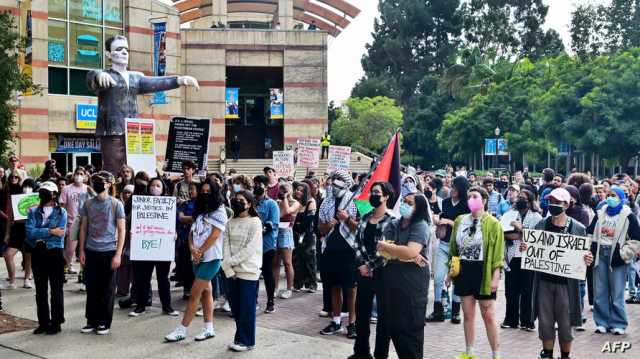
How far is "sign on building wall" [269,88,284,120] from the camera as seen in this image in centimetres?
4378

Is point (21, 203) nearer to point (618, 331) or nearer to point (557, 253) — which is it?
point (557, 253)

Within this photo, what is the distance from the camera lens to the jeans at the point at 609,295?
9164 mm

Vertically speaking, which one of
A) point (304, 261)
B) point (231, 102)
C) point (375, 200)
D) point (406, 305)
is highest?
point (231, 102)

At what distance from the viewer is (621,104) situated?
3409cm

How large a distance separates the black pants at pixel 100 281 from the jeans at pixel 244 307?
1.63m

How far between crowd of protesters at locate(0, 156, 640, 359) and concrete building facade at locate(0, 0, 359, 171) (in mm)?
20961

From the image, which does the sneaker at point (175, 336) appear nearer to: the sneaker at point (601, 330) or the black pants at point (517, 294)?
the black pants at point (517, 294)

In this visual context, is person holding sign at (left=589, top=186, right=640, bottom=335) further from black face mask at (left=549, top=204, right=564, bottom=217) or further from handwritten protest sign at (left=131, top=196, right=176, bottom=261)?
handwritten protest sign at (left=131, top=196, right=176, bottom=261)

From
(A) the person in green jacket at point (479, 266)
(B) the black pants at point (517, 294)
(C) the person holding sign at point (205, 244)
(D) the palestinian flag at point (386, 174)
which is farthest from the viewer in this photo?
(B) the black pants at point (517, 294)

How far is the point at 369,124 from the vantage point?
6612 cm

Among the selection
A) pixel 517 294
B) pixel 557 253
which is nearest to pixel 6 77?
pixel 517 294

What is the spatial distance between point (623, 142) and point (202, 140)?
2689 cm

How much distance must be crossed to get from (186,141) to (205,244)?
5.07m

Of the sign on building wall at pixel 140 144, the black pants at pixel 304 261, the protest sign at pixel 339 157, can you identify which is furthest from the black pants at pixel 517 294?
the protest sign at pixel 339 157
